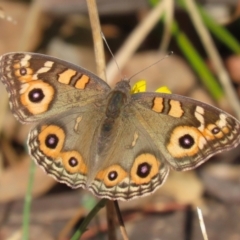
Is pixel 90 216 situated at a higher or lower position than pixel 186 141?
lower

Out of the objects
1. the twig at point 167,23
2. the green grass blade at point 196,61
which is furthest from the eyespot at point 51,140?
the green grass blade at point 196,61

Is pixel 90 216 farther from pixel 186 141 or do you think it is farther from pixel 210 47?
pixel 210 47

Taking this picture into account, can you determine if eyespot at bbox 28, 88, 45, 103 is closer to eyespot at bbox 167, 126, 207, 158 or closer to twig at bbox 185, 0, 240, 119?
eyespot at bbox 167, 126, 207, 158

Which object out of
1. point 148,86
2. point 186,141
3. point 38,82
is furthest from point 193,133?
point 148,86

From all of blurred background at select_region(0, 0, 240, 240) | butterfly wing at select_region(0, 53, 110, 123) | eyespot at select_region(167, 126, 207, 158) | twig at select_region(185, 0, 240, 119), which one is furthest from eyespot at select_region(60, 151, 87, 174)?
twig at select_region(185, 0, 240, 119)

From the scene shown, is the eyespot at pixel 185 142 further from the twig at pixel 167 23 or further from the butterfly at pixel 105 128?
the twig at pixel 167 23

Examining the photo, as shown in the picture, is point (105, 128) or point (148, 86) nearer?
point (105, 128)
